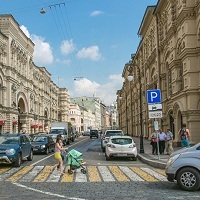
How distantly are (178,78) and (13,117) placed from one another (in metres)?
36.8

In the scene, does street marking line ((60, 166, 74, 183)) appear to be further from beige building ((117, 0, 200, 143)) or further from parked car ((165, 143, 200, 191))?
beige building ((117, 0, 200, 143))

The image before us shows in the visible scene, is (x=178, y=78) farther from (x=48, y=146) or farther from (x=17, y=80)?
(x=17, y=80)

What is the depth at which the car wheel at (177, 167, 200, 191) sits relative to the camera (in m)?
9.20

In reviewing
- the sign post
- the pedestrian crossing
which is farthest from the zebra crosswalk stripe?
the sign post

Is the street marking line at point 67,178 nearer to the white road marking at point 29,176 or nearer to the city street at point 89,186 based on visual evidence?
the city street at point 89,186

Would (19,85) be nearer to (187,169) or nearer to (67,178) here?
(67,178)

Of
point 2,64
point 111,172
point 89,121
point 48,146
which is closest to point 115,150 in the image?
point 111,172

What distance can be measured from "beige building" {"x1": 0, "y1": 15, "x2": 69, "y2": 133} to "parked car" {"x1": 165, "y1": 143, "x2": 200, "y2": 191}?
4519 centimetres

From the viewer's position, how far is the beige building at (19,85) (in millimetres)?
54375

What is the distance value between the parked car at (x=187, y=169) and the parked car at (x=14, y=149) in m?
8.49

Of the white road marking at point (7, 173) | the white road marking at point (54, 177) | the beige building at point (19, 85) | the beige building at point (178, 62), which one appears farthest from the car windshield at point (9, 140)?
the beige building at point (19, 85)

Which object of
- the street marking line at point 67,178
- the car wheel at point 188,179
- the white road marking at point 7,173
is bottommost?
the white road marking at point 7,173

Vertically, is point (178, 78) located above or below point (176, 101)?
above

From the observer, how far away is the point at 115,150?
18.9 metres
